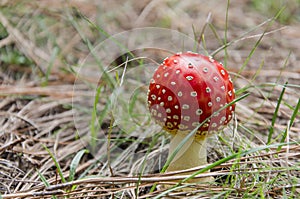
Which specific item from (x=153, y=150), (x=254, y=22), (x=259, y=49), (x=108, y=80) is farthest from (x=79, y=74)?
(x=254, y=22)

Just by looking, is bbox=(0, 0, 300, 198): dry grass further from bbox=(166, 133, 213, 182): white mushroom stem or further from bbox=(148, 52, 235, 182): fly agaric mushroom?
bbox=(148, 52, 235, 182): fly agaric mushroom

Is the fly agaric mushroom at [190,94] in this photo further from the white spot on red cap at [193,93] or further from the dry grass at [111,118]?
the dry grass at [111,118]

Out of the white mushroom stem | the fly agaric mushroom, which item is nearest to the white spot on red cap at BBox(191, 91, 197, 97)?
the fly agaric mushroom

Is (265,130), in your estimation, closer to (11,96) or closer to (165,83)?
(165,83)

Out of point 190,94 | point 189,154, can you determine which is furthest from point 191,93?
point 189,154

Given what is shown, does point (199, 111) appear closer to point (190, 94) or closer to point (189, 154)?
point (190, 94)

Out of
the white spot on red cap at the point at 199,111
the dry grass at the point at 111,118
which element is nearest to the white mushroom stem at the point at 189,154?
the dry grass at the point at 111,118

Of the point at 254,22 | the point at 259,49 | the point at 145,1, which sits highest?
the point at 145,1
